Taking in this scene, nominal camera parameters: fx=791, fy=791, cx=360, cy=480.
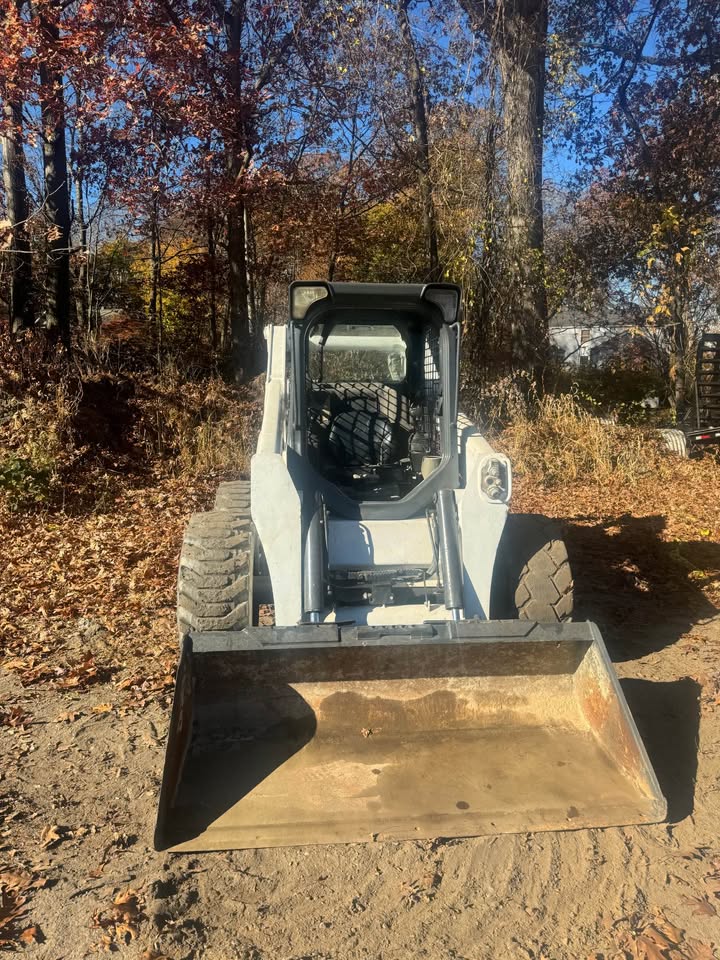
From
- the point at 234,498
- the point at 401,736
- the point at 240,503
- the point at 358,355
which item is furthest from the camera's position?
the point at 358,355

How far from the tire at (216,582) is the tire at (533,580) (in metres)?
1.48

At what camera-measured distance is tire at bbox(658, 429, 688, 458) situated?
11.5m

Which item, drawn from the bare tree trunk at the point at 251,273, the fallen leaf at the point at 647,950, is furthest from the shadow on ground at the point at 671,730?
the bare tree trunk at the point at 251,273

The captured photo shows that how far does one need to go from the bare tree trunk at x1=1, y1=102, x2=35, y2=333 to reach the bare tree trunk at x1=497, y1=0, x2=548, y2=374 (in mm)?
Answer: 7244

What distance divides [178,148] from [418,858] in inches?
427

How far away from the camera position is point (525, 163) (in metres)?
12.8

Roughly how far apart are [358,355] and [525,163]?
8.69 meters

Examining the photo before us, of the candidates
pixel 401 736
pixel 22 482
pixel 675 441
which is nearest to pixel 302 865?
pixel 401 736

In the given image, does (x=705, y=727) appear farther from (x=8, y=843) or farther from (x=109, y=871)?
(x=8, y=843)

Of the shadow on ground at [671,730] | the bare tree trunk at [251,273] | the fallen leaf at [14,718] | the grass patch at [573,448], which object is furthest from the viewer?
the bare tree trunk at [251,273]

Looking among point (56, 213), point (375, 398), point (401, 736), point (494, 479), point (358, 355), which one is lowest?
point (401, 736)

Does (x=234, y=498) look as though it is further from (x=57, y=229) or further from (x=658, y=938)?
(x=57, y=229)

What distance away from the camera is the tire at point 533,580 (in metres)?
4.55

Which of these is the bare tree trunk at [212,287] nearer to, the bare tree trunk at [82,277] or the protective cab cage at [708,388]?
the bare tree trunk at [82,277]
